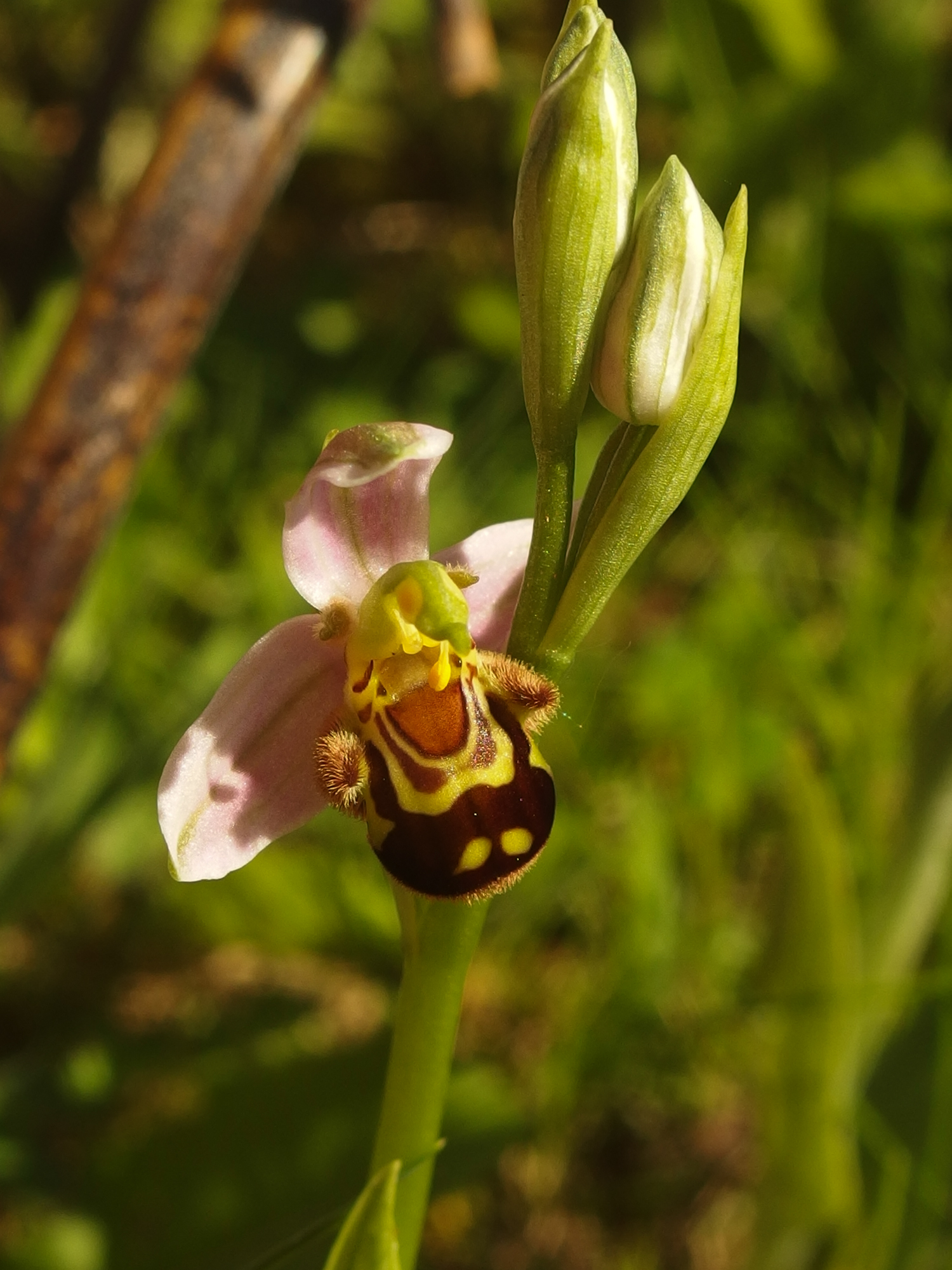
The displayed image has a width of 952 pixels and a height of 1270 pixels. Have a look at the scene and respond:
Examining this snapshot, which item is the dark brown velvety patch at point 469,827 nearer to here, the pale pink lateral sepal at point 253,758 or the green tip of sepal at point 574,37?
the pale pink lateral sepal at point 253,758

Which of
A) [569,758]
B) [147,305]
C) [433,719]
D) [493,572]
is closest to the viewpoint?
[433,719]

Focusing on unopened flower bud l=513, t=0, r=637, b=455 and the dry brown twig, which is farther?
the dry brown twig

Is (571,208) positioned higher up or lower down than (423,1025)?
higher up

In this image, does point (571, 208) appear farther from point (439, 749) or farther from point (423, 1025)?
point (423, 1025)

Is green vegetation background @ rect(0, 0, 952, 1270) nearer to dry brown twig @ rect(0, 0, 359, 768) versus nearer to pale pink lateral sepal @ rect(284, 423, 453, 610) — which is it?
dry brown twig @ rect(0, 0, 359, 768)

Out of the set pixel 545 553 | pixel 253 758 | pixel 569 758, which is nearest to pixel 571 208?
pixel 545 553

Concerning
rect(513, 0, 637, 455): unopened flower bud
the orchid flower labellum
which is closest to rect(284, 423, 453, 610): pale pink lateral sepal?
the orchid flower labellum

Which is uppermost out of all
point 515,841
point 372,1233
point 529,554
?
point 529,554

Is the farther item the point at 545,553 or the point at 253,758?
the point at 253,758
